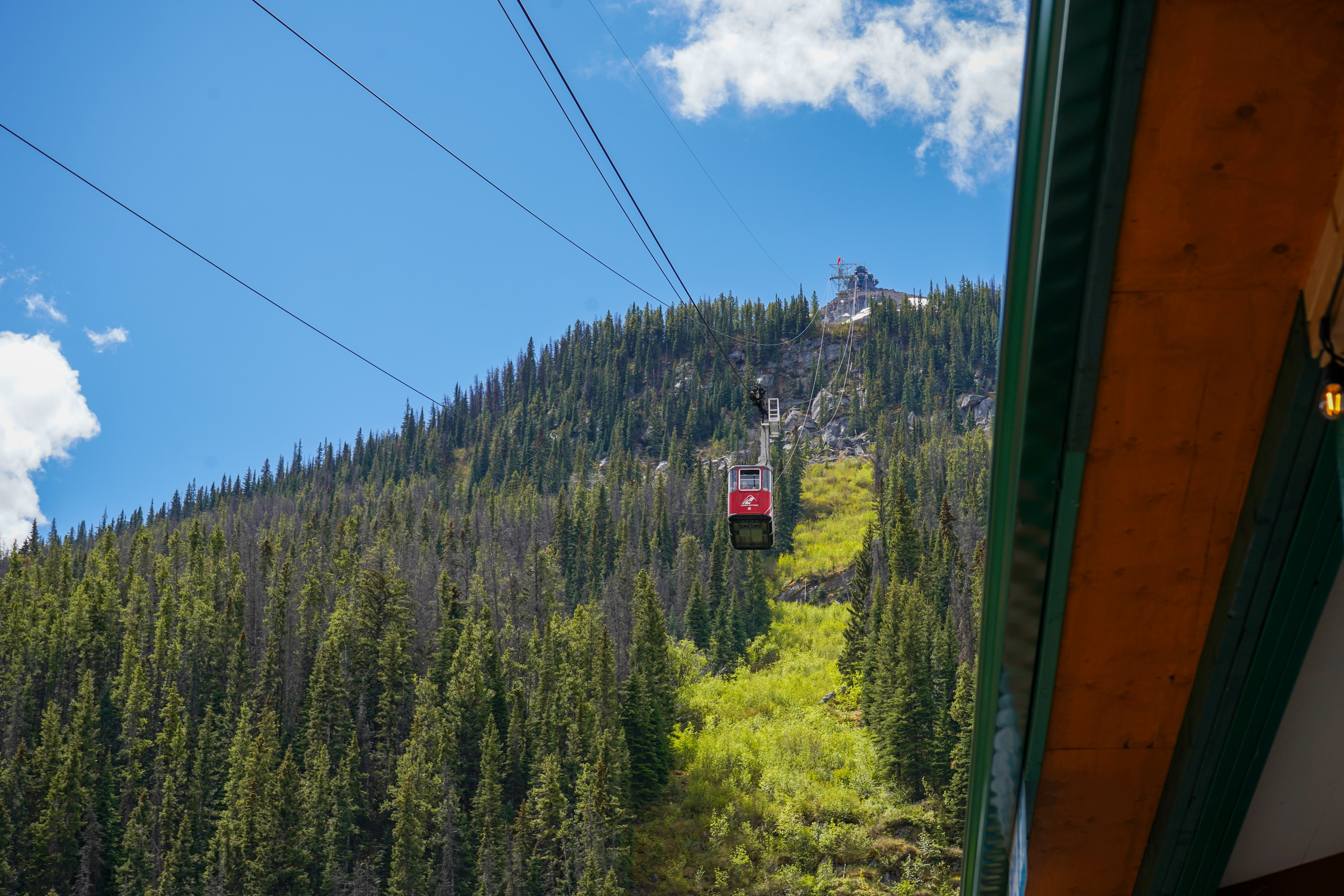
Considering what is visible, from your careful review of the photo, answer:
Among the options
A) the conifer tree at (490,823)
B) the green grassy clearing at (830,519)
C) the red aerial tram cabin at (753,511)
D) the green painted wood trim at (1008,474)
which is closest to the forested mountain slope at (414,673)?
the conifer tree at (490,823)

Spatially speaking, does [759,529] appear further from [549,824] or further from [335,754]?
[335,754]

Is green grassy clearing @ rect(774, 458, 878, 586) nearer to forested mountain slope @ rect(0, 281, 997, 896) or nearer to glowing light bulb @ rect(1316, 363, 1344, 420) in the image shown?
forested mountain slope @ rect(0, 281, 997, 896)

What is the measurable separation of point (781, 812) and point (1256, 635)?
2280 inches

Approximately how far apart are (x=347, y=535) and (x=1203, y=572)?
94.8 metres

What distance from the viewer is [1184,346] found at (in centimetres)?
379

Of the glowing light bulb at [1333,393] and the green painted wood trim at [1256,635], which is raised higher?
the glowing light bulb at [1333,393]

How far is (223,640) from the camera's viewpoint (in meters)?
75.4

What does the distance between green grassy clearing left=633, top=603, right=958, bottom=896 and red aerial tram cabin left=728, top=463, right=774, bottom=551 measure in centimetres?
4177

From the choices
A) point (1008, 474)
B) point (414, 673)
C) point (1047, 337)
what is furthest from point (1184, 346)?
point (414, 673)

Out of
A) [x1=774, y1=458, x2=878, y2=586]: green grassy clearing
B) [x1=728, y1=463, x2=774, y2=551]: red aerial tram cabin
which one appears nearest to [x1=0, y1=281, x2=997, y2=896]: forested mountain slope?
[x1=774, y1=458, x2=878, y2=586]: green grassy clearing

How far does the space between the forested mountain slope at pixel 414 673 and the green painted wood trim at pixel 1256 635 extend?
50.2 meters

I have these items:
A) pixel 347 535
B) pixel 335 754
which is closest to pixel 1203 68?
pixel 335 754

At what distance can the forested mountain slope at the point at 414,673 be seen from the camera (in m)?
55.7

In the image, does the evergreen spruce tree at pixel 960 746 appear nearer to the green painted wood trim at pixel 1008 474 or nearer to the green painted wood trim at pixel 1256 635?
the green painted wood trim at pixel 1008 474
